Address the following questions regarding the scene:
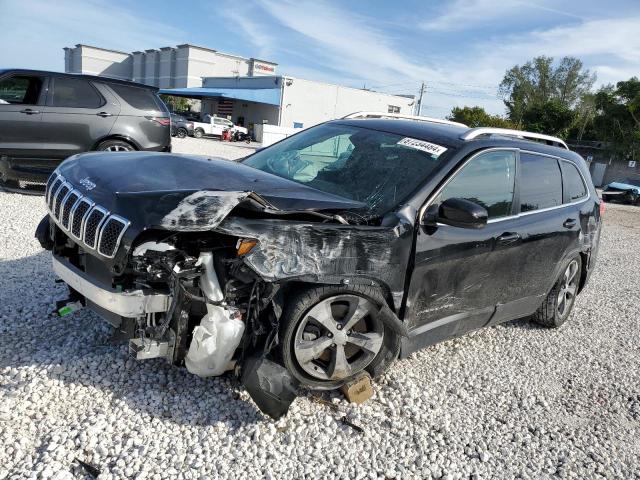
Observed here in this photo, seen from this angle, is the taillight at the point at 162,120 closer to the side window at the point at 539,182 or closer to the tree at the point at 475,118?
the side window at the point at 539,182

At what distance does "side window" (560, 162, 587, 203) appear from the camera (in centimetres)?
480

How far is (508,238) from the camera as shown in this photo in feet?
12.8

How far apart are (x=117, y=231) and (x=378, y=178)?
1770mm

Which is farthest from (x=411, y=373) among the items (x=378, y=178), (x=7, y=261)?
(x=7, y=261)

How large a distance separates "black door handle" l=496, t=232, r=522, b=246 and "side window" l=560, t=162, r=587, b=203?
3.50 feet

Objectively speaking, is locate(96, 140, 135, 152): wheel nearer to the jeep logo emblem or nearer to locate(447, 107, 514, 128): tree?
the jeep logo emblem

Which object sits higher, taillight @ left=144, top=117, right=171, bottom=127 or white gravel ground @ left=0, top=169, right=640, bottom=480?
taillight @ left=144, top=117, right=171, bottom=127

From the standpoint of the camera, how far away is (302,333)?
3053 mm

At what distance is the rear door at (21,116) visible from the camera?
777 cm

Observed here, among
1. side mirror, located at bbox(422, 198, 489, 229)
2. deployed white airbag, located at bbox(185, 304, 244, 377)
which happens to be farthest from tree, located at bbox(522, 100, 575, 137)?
deployed white airbag, located at bbox(185, 304, 244, 377)

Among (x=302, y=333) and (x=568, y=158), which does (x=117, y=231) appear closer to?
(x=302, y=333)

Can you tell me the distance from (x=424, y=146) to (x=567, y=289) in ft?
8.23

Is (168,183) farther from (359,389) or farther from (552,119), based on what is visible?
(552,119)

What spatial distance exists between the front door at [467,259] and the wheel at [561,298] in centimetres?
115
